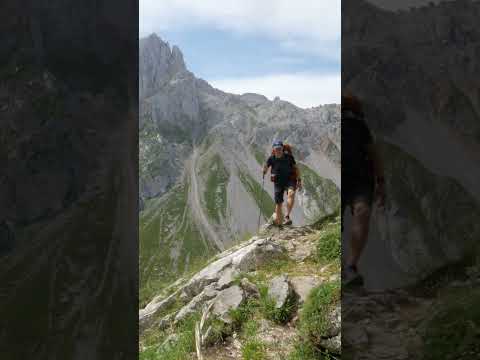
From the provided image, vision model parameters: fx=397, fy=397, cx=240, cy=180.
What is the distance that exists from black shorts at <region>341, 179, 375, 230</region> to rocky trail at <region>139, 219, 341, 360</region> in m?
2.27

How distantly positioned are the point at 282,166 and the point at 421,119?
6.28m

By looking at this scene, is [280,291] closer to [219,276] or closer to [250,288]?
[250,288]

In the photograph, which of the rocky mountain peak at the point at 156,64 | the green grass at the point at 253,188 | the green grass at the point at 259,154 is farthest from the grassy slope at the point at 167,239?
the rocky mountain peak at the point at 156,64

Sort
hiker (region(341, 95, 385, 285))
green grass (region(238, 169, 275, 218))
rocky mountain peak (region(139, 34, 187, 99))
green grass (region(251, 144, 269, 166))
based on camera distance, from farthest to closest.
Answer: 1. rocky mountain peak (region(139, 34, 187, 99))
2. green grass (region(251, 144, 269, 166))
3. green grass (region(238, 169, 275, 218))
4. hiker (region(341, 95, 385, 285))

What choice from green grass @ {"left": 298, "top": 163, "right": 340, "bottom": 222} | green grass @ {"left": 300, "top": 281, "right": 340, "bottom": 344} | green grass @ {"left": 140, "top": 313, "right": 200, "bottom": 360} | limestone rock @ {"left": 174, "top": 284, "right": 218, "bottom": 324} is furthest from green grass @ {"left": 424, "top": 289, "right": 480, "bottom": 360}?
green grass @ {"left": 298, "top": 163, "right": 340, "bottom": 222}

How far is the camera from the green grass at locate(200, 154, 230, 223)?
115044 mm

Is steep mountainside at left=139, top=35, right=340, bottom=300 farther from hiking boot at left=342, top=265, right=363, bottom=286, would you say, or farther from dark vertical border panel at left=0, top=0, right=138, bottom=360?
hiking boot at left=342, top=265, right=363, bottom=286

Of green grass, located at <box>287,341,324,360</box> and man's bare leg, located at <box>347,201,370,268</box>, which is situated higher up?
man's bare leg, located at <box>347,201,370,268</box>

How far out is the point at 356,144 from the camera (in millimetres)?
3314

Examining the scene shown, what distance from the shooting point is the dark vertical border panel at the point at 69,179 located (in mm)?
2791

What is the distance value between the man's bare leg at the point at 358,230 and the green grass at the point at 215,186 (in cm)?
10859

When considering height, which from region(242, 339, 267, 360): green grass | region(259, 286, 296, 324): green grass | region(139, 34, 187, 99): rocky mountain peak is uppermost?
region(139, 34, 187, 99): rocky mountain peak

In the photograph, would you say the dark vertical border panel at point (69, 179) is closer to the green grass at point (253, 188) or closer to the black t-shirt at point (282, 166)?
the black t-shirt at point (282, 166)

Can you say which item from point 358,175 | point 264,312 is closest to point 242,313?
point 264,312
